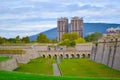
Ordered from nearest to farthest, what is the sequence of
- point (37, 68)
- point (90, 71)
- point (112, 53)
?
point (90, 71) < point (37, 68) < point (112, 53)

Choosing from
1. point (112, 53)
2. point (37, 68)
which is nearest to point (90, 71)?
point (37, 68)

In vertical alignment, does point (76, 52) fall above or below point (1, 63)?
below

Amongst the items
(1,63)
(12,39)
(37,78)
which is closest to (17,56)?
(1,63)

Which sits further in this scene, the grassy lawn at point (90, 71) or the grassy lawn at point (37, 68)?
the grassy lawn at point (37, 68)

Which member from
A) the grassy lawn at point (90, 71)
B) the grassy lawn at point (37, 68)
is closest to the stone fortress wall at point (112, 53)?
the grassy lawn at point (90, 71)

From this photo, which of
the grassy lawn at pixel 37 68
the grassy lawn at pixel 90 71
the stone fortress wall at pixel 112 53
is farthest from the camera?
the stone fortress wall at pixel 112 53

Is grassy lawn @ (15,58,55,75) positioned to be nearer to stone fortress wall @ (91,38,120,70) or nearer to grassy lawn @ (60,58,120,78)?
grassy lawn @ (60,58,120,78)

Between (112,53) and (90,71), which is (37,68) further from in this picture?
(112,53)

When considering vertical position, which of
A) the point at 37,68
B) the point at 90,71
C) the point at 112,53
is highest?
the point at 112,53

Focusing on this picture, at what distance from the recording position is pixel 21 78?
680 inches

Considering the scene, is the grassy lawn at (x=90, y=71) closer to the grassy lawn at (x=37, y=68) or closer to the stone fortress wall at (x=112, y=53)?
the stone fortress wall at (x=112, y=53)

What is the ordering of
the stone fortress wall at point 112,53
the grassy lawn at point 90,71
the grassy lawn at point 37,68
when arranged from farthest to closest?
1. the stone fortress wall at point 112,53
2. the grassy lawn at point 37,68
3. the grassy lawn at point 90,71

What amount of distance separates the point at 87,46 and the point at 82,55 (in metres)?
5.87

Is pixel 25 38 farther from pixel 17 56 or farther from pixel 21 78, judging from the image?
pixel 21 78
